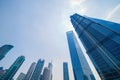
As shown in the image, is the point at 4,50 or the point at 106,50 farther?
the point at 4,50

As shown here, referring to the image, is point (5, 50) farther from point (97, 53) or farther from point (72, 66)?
point (97, 53)

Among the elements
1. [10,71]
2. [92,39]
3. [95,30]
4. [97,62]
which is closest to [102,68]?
[97,62]

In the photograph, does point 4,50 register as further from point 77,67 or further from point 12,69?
point 77,67

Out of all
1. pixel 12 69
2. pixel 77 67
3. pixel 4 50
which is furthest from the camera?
Answer: pixel 4 50

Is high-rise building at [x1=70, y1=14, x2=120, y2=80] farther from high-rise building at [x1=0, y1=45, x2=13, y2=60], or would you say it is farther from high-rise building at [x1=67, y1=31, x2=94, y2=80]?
high-rise building at [x1=0, y1=45, x2=13, y2=60]

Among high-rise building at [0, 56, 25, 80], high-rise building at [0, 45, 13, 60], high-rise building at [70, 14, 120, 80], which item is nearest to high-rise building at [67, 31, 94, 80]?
high-rise building at [70, 14, 120, 80]

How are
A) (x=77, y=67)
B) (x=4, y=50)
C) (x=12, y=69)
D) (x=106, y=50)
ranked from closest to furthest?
(x=106, y=50)
(x=77, y=67)
(x=12, y=69)
(x=4, y=50)

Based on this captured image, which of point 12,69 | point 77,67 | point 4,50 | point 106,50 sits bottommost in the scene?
Answer: point 106,50

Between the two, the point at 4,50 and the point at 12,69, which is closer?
the point at 12,69

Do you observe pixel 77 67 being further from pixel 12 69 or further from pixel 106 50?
pixel 12 69

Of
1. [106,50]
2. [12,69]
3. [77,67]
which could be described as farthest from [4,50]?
[106,50]

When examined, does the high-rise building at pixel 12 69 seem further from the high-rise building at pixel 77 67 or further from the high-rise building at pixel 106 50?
the high-rise building at pixel 106 50

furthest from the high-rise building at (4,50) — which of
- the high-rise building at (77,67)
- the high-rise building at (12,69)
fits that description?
the high-rise building at (77,67)

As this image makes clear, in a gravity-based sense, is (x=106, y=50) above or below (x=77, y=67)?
below
